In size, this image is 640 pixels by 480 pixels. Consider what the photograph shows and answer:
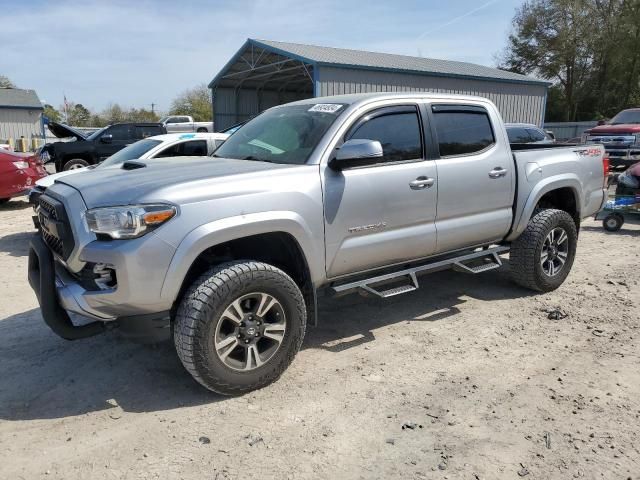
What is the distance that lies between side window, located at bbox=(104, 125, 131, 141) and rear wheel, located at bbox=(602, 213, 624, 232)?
474 inches

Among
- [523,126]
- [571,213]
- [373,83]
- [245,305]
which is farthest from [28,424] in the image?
[373,83]

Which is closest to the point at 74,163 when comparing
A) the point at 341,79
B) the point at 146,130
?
the point at 146,130

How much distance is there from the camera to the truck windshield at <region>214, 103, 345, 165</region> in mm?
4000

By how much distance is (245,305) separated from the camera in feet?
11.5

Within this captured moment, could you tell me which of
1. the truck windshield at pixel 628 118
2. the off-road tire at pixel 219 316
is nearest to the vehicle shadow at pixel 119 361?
the off-road tire at pixel 219 316

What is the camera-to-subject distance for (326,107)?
428 centimetres

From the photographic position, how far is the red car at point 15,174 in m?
10.5

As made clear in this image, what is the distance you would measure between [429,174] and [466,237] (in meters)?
0.76

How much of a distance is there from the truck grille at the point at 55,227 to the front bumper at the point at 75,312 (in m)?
0.12

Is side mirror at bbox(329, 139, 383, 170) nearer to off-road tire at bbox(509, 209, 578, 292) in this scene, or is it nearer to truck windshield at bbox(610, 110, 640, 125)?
off-road tire at bbox(509, 209, 578, 292)

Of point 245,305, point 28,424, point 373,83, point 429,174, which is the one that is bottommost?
point 28,424

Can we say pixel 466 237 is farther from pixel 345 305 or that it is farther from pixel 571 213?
pixel 571 213

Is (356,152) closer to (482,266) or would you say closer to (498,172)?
(498,172)

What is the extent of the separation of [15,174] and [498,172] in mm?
9561
